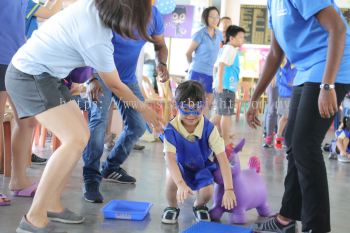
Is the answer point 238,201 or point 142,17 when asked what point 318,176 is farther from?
point 142,17

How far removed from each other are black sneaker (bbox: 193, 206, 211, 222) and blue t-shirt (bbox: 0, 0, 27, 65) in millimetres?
1295

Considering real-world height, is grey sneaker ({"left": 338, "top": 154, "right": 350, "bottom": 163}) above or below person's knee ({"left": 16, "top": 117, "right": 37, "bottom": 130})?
below

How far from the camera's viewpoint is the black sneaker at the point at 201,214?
2.32 m

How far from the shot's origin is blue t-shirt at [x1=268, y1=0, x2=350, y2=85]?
1.76 meters

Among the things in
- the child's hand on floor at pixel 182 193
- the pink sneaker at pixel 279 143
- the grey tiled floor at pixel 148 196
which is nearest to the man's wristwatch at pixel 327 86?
the child's hand on floor at pixel 182 193

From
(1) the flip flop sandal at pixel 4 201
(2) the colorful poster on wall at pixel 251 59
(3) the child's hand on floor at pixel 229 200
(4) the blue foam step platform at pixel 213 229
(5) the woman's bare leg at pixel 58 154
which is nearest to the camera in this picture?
(5) the woman's bare leg at pixel 58 154

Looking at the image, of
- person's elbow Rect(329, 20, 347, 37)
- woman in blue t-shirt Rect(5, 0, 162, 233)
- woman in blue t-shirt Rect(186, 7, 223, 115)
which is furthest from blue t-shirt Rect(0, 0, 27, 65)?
woman in blue t-shirt Rect(186, 7, 223, 115)

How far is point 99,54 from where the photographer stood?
6.03 feet

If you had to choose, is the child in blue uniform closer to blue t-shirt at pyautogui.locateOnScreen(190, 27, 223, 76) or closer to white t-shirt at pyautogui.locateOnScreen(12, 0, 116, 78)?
white t-shirt at pyautogui.locateOnScreen(12, 0, 116, 78)

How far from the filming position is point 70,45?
75.2 inches

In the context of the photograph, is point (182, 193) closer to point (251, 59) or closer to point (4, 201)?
point (4, 201)

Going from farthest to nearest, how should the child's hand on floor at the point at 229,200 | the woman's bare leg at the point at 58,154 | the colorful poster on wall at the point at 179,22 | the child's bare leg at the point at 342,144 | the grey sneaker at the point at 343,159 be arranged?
the colorful poster on wall at the point at 179,22
the child's bare leg at the point at 342,144
the grey sneaker at the point at 343,159
the child's hand on floor at the point at 229,200
the woman's bare leg at the point at 58,154

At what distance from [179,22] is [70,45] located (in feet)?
14.9

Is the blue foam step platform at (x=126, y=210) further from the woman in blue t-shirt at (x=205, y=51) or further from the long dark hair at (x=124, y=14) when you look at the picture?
the woman in blue t-shirt at (x=205, y=51)
